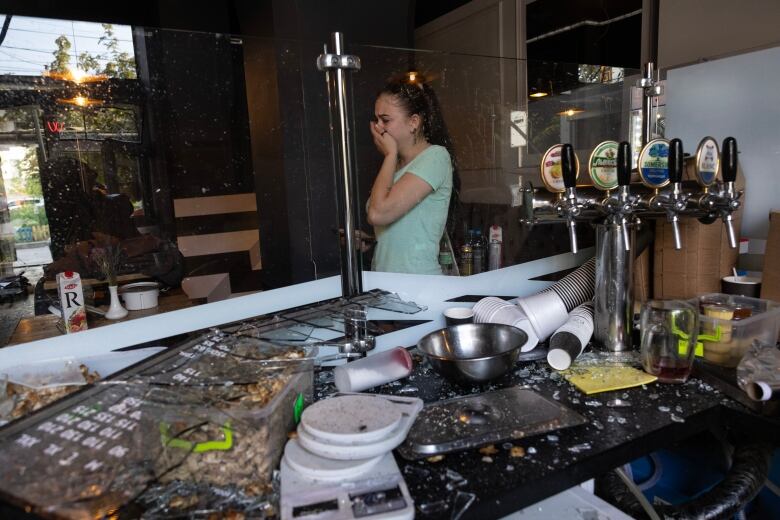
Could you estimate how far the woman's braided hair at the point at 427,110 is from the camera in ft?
4.17

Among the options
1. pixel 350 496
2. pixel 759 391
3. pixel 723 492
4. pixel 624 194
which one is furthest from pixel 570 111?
pixel 350 496

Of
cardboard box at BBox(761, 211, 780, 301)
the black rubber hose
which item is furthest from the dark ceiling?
the black rubber hose

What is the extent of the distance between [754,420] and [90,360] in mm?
1198

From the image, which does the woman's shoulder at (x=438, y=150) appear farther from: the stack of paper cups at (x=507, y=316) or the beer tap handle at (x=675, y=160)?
the beer tap handle at (x=675, y=160)

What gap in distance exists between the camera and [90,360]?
0.93 meters

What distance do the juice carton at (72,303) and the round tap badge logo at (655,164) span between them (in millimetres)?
1264

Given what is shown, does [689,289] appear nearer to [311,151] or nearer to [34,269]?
[311,151]

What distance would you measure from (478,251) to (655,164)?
19.4 inches

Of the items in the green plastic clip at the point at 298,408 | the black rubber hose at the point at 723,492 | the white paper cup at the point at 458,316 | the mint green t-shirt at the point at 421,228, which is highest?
the mint green t-shirt at the point at 421,228

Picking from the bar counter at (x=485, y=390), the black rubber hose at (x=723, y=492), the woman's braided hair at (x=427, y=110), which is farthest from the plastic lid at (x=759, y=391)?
the woman's braided hair at (x=427, y=110)

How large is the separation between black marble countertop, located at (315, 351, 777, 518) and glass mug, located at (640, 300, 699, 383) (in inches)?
1.2

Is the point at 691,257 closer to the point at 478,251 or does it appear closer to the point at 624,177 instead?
the point at 624,177

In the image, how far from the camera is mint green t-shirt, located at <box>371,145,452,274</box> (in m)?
1.28

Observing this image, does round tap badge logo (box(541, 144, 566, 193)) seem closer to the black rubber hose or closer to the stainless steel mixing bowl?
the stainless steel mixing bowl
